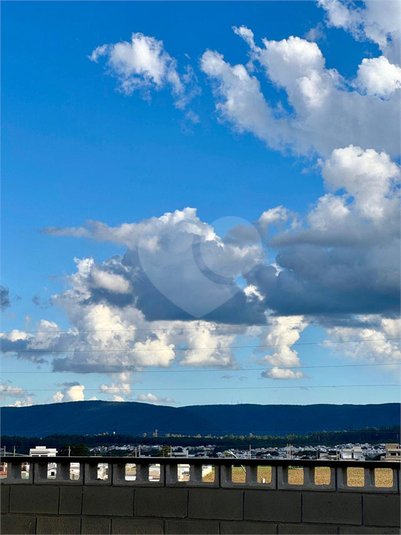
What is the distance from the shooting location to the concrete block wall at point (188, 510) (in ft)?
56.3

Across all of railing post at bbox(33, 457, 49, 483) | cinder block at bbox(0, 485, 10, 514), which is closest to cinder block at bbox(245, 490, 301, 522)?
railing post at bbox(33, 457, 49, 483)

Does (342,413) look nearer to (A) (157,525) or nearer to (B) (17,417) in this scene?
(B) (17,417)

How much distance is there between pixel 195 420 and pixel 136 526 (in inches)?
6476

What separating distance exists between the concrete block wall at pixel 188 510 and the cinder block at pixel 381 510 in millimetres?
21

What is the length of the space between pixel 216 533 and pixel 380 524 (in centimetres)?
371

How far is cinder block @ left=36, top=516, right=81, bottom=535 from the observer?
18.8 meters

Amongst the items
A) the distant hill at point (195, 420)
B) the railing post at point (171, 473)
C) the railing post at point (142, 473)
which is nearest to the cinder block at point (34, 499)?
the railing post at point (142, 473)

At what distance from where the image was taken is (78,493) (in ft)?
62.3

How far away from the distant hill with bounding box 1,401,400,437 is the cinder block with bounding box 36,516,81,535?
5870 inches

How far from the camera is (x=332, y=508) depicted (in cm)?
1736

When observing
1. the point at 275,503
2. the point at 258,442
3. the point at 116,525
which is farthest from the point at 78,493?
the point at 258,442

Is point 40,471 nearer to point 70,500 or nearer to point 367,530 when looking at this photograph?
point 70,500

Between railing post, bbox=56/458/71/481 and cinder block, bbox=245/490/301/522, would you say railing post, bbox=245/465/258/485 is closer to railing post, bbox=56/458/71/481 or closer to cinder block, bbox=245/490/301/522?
cinder block, bbox=245/490/301/522

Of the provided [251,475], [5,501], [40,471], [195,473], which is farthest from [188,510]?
[5,501]
